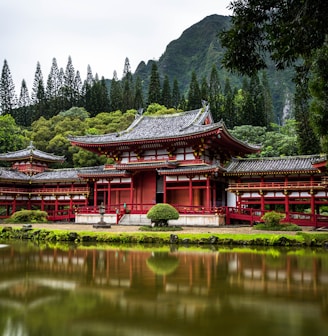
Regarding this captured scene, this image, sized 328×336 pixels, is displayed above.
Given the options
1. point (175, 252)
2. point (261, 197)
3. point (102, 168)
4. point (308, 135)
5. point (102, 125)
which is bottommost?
point (175, 252)

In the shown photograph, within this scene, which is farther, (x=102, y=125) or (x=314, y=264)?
(x=102, y=125)

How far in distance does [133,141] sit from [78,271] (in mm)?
22099

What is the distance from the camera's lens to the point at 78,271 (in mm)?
12062

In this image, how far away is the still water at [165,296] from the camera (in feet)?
21.4

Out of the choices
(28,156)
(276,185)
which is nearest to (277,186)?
(276,185)

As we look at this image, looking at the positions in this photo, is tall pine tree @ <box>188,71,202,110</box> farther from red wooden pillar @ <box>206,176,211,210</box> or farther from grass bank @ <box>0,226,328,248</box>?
grass bank @ <box>0,226,328,248</box>

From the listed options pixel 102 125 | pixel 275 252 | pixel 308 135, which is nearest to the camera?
pixel 275 252

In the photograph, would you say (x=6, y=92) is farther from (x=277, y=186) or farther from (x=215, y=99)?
(x=277, y=186)

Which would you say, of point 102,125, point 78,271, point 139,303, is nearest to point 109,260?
point 78,271

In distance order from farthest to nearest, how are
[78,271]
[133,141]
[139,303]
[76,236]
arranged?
[133,141] → [76,236] → [78,271] → [139,303]

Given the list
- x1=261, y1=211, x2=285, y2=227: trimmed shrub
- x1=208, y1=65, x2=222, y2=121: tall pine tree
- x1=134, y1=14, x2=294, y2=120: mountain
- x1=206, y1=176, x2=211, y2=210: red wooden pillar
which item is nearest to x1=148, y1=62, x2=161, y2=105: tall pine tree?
x1=208, y1=65, x2=222, y2=121: tall pine tree

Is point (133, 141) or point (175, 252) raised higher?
point (133, 141)

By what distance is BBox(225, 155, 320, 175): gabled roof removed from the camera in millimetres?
29500

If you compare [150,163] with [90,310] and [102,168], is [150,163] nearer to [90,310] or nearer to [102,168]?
[102,168]
